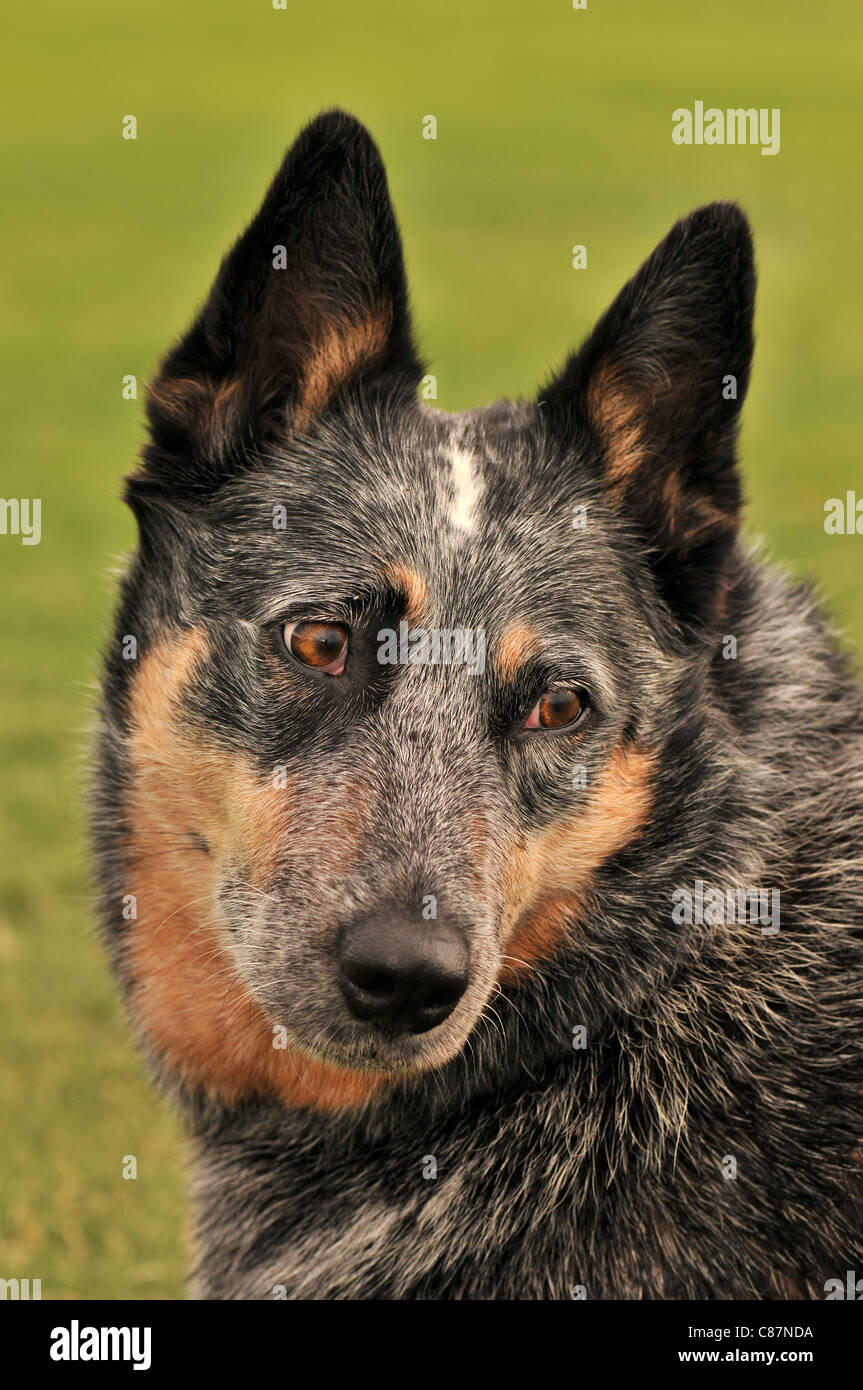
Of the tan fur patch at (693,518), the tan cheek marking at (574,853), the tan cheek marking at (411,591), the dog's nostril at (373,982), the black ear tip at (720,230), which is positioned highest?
the black ear tip at (720,230)

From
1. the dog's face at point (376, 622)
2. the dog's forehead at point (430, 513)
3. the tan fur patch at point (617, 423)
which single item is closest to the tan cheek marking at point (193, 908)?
the dog's face at point (376, 622)

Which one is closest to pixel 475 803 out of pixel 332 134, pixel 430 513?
pixel 430 513

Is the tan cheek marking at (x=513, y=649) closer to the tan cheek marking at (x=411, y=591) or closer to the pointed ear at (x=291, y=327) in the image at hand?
the tan cheek marking at (x=411, y=591)

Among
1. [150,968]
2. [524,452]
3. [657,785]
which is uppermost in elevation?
[524,452]

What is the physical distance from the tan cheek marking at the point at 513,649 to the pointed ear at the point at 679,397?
0.53 m

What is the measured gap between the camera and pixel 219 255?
688cm

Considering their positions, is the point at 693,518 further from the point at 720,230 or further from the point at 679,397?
the point at 720,230

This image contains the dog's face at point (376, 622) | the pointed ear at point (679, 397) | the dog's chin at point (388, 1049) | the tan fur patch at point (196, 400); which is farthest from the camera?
the tan fur patch at point (196, 400)

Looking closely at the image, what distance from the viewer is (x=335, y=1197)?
172 inches

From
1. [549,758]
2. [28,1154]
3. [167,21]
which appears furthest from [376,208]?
[167,21]

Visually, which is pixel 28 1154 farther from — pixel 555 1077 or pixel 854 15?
pixel 854 15

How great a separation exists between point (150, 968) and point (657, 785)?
1565mm

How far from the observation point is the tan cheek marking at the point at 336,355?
454 cm

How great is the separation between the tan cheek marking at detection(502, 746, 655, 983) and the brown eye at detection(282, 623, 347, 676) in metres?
0.70
